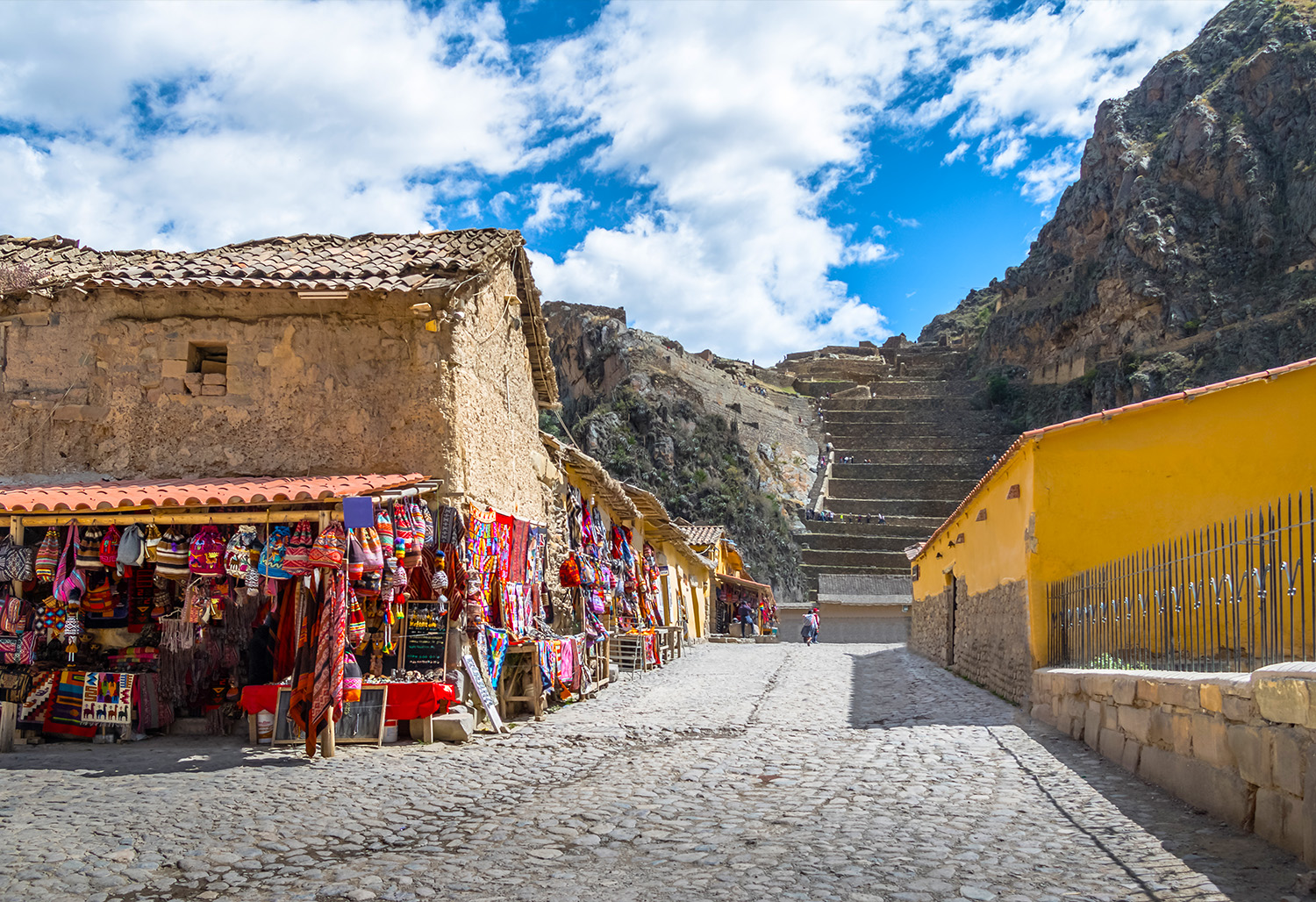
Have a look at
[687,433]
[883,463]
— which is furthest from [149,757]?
[883,463]

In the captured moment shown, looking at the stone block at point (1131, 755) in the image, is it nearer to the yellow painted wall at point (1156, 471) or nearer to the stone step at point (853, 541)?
the yellow painted wall at point (1156, 471)

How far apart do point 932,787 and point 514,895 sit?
3.44m

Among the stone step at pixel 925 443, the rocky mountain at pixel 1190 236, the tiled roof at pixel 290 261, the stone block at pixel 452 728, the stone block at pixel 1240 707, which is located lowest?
the stone block at pixel 452 728

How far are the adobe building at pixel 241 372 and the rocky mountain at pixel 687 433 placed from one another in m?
34.0

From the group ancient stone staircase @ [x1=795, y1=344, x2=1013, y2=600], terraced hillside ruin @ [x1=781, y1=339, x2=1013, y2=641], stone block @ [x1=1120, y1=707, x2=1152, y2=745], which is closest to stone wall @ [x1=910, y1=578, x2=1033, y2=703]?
stone block @ [x1=1120, y1=707, x2=1152, y2=745]

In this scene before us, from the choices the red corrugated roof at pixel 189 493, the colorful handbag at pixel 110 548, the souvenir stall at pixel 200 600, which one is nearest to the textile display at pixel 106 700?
the souvenir stall at pixel 200 600

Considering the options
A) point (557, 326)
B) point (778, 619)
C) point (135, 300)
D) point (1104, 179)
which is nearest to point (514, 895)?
point (135, 300)

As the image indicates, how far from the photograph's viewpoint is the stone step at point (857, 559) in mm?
48594

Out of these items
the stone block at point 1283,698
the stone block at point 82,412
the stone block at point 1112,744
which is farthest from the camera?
the stone block at point 82,412

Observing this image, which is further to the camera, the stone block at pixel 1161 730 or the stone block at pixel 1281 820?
the stone block at pixel 1161 730

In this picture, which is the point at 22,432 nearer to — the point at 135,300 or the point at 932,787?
the point at 135,300

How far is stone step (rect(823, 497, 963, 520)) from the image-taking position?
55.1m

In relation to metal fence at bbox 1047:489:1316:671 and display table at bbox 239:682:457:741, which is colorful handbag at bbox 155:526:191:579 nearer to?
display table at bbox 239:682:457:741

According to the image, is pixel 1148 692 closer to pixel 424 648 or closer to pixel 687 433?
pixel 424 648
